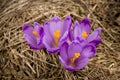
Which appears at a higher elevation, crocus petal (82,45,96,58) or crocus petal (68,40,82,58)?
crocus petal (68,40,82,58)

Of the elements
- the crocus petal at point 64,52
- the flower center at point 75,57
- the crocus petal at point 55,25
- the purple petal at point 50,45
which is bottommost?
the flower center at point 75,57

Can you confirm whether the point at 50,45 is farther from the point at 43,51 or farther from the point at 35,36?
the point at 43,51

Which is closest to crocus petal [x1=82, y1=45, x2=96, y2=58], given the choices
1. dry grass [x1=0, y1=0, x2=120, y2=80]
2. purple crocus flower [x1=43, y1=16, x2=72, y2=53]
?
purple crocus flower [x1=43, y1=16, x2=72, y2=53]

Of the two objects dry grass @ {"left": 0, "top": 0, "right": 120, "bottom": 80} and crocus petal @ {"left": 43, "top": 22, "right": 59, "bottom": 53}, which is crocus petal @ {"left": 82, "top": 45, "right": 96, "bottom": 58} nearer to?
crocus petal @ {"left": 43, "top": 22, "right": 59, "bottom": 53}

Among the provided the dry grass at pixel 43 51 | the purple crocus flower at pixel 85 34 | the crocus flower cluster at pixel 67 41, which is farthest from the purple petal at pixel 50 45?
the dry grass at pixel 43 51

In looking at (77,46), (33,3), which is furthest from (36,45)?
(33,3)

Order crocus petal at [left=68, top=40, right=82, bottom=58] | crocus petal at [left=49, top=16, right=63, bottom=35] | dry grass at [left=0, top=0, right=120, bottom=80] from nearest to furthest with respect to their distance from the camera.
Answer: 1. crocus petal at [left=68, top=40, right=82, bottom=58]
2. crocus petal at [left=49, top=16, right=63, bottom=35]
3. dry grass at [left=0, top=0, right=120, bottom=80]

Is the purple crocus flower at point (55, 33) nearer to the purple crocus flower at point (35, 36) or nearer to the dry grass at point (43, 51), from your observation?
the purple crocus flower at point (35, 36)

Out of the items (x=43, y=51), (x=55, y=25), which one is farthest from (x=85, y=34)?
(x=43, y=51)
